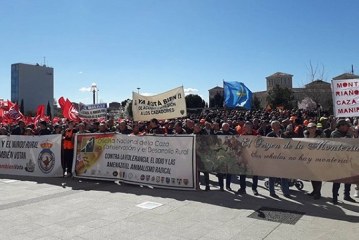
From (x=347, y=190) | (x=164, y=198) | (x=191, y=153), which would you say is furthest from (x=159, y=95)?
(x=347, y=190)

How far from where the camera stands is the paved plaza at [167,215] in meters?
6.30

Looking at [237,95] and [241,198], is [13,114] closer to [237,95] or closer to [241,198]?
[237,95]

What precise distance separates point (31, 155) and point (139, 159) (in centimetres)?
428

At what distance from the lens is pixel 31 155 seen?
1269 cm

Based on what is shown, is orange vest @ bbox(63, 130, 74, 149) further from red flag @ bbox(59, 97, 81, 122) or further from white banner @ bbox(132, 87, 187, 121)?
red flag @ bbox(59, 97, 81, 122)

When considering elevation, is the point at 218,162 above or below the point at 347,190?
above

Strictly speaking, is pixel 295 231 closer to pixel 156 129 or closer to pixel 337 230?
pixel 337 230

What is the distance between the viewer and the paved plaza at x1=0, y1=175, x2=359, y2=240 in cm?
630

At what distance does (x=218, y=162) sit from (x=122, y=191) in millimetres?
2498

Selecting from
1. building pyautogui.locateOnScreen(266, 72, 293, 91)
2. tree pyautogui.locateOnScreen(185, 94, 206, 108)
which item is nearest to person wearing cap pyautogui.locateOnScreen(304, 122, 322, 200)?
tree pyautogui.locateOnScreen(185, 94, 206, 108)

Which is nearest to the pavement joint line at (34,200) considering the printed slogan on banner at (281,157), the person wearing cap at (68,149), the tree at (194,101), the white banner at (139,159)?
the white banner at (139,159)

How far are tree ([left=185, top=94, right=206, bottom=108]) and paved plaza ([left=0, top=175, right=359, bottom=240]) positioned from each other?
7471 centimetres

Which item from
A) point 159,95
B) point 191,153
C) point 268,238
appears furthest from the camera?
point 159,95

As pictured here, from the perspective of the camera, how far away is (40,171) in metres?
12.4
